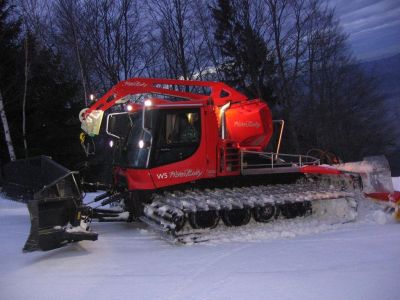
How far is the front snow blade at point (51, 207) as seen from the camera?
21.1ft

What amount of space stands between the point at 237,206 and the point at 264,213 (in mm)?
872

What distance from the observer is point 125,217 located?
371 inches

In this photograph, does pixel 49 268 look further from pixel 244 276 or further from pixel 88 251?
pixel 244 276

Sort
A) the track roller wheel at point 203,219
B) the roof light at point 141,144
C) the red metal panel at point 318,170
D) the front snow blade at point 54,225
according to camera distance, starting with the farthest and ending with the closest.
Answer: the red metal panel at point 318,170, the roof light at point 141,144, the track roller wheel at point 203,219, the front snow blade at point 54,225

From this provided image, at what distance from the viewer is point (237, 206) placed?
25.7ft

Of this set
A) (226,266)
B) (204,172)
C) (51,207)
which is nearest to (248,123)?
(204,172)

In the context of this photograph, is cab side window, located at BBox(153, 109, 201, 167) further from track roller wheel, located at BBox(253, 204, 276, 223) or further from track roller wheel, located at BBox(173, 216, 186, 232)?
track roller wheel, located at BBox(253, 204, 276, 223)

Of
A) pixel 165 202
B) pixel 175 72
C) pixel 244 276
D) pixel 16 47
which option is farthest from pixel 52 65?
pixel 244 276

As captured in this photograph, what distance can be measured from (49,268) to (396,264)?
173 inches

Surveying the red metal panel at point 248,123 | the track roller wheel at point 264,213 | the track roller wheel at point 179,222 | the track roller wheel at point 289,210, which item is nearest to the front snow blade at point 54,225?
the track roller wheel at point 179,222

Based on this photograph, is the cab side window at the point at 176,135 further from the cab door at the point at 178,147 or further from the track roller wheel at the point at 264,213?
the track roller wheel at the point at 264,213

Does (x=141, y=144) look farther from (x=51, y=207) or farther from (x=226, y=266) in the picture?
(x=226, y=266)

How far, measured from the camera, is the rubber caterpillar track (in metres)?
7.43

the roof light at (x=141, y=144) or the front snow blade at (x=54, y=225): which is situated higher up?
the roof light at (x=141, y=144)
